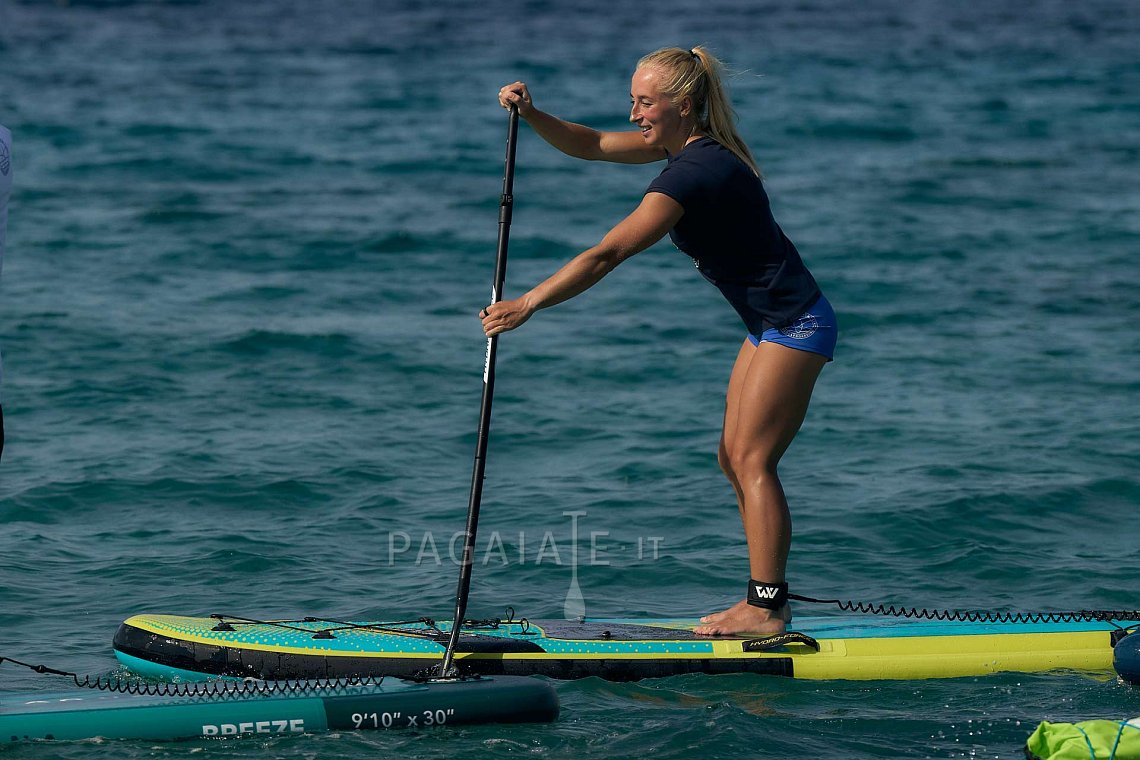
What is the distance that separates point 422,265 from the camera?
600 inches

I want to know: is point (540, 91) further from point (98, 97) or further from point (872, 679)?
point (872, 679)

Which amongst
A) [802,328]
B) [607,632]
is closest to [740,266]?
[802,328]

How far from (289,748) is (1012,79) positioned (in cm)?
2399

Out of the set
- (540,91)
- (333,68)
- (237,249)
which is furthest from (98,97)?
(237,249)

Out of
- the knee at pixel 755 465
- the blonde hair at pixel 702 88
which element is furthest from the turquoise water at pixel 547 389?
the blonde hair at pixel 702 88

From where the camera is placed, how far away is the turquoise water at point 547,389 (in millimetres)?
7324

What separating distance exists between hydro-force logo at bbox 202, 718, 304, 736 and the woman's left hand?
1576 mm

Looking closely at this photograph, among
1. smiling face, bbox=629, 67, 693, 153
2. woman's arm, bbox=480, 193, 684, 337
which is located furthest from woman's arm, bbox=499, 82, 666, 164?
woman's arm, bbox=480, 193, 684, 337

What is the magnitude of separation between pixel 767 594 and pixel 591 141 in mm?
2039

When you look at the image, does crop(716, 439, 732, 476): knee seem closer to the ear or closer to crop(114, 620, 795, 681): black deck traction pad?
crop(114, 620, 795, 681): black deck traction pad

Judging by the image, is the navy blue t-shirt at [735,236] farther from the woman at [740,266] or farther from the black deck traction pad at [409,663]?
the black deck traction pad at [409,663]

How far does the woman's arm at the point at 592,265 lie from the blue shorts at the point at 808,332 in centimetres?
73

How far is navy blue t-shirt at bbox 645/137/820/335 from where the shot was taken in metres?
5.69

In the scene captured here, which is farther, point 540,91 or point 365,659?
point 540,91
